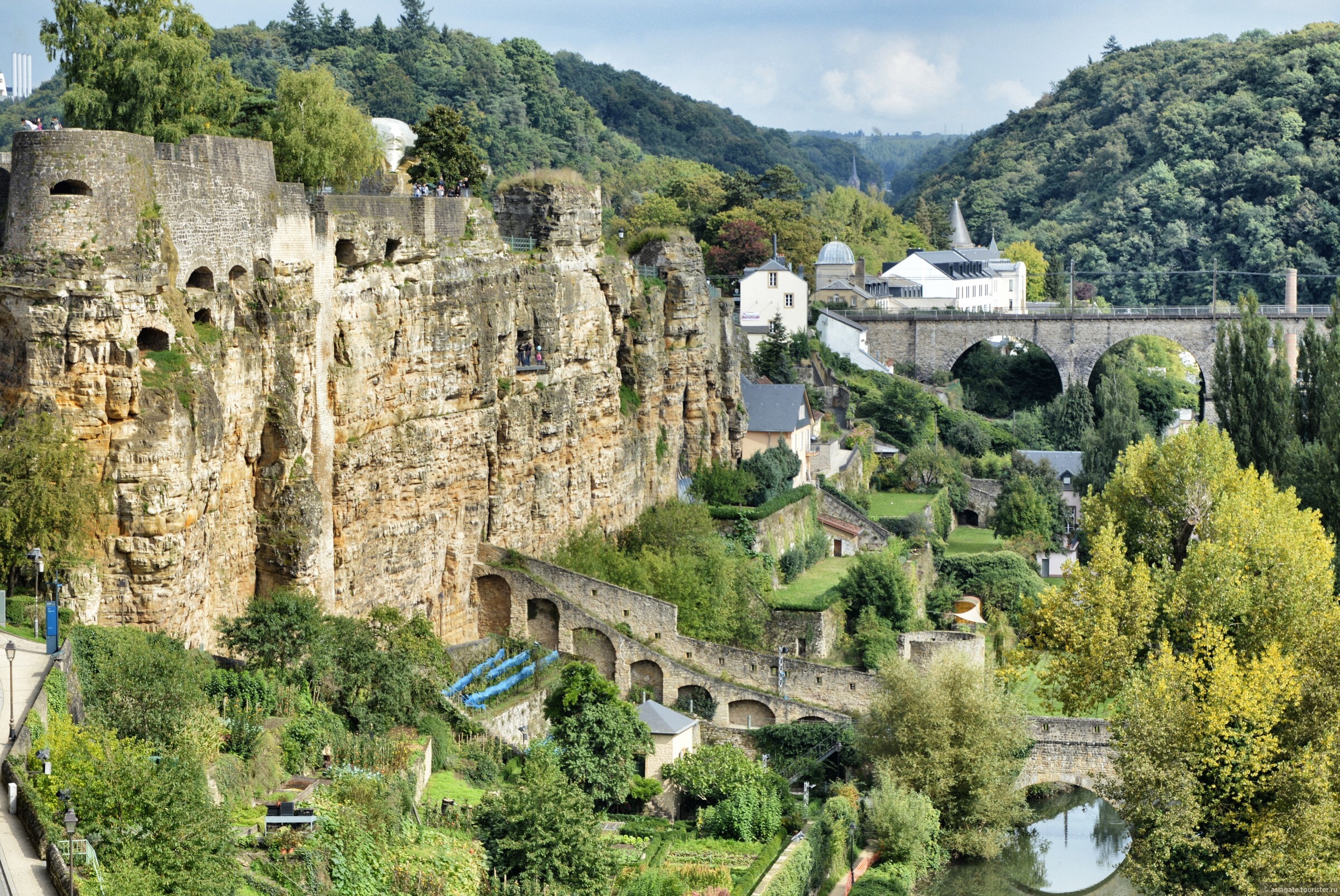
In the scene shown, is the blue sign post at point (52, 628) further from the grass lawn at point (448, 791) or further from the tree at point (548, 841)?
the tree at point (548, 841)

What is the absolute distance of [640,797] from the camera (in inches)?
1532

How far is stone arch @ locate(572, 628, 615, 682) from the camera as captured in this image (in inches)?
1793

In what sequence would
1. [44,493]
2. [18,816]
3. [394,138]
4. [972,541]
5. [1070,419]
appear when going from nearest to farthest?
[18,816] → [44,493] → [394,138] → [972,541] → [1070,419]

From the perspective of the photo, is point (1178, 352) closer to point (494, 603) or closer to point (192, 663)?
point (494, 603)

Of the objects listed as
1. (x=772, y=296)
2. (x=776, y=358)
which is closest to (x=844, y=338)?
(x=772, y=296)

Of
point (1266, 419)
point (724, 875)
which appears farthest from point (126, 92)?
point (1266, 419)

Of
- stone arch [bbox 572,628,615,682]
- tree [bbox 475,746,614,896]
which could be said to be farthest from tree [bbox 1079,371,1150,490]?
tree [bbox 475,746,614,896]

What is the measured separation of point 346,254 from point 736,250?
166ft

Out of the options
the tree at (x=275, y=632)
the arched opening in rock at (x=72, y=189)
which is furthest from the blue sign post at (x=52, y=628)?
the arched opening in rock at (x=72, y=189)

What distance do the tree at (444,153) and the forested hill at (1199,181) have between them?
79714mm

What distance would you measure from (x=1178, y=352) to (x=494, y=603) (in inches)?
3205

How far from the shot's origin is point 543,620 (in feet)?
150

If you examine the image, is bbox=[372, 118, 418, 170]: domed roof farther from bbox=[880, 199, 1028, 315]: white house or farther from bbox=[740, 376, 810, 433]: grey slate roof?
bbox=[880, 199, 1028, 315]: white house

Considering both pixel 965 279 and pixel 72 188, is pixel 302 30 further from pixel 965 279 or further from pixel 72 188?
pixel 72 188
